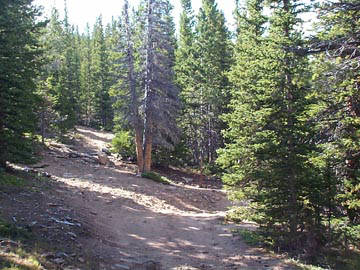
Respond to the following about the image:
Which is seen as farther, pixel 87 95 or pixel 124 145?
pixel 87 95

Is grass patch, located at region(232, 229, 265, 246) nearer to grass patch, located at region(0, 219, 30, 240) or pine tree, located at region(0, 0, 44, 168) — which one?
grass patch, located at region(0, 219, 30, 240)

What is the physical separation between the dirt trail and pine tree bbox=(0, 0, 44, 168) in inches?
102

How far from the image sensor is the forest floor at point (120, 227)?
8031 mm

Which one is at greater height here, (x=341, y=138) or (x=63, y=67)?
(x=63, y=67)

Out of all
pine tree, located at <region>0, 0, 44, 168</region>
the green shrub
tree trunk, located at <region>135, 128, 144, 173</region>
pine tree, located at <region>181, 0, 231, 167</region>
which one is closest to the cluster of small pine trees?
pine tree, located at <region>0, 0, 44, 168</region>

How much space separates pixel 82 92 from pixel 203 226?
45092 millimetres

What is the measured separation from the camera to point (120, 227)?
11.8 m

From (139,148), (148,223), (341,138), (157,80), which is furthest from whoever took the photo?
(139,148)

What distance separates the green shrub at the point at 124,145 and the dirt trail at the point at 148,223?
398 centimetres

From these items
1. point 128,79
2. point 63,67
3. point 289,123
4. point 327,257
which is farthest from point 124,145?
point 63,67

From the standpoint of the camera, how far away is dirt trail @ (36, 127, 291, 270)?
899 centimetres

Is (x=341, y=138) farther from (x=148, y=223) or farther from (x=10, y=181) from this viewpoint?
(x=10, y=181)

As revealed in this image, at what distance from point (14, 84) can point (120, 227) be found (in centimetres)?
666

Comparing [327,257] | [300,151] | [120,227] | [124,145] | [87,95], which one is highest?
[87,95]
